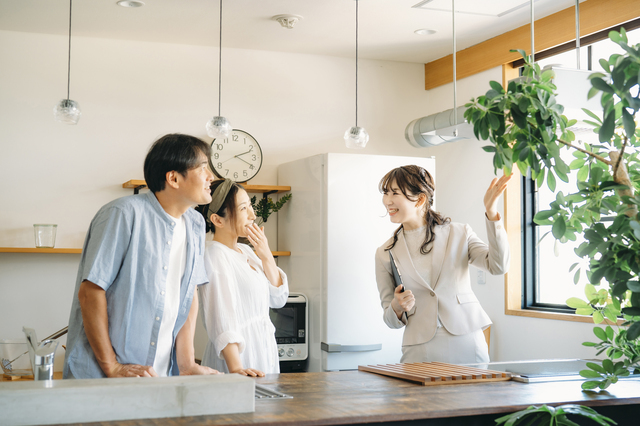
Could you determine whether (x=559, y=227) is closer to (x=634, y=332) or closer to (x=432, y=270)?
(x=634, y=332)

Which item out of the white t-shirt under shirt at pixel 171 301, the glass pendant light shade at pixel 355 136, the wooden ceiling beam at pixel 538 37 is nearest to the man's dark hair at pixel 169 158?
the white t-shirt under shirt at pixel 171 301

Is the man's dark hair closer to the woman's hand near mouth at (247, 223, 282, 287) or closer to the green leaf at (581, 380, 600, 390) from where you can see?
the woman's hand near mouth at (247, 223, 282, 287)

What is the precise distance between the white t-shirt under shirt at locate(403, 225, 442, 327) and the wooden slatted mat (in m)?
0.44

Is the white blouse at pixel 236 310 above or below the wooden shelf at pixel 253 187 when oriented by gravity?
below

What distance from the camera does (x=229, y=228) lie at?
230 cm

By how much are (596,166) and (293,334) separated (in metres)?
2.62

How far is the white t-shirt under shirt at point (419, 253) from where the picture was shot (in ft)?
8.16

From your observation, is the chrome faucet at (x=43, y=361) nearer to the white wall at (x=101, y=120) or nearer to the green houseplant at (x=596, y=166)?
the green houseplant at (x=596, y=166)

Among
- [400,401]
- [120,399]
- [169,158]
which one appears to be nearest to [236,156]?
[169,158]

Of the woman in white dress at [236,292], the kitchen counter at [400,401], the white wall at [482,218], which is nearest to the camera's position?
the kitchen counter at [400,401]

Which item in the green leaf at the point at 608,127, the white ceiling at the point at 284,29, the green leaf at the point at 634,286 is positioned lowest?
the green leaf at the point at 634,286

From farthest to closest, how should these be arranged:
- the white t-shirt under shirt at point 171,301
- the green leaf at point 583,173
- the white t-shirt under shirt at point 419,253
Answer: the white t-shirt under shirt at point 419,253 < the white t-shirt under shirt at point 171,301 < the green leaf at point 583,173

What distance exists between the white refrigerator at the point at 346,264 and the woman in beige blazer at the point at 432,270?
98 cm

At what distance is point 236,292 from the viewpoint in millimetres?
2150
